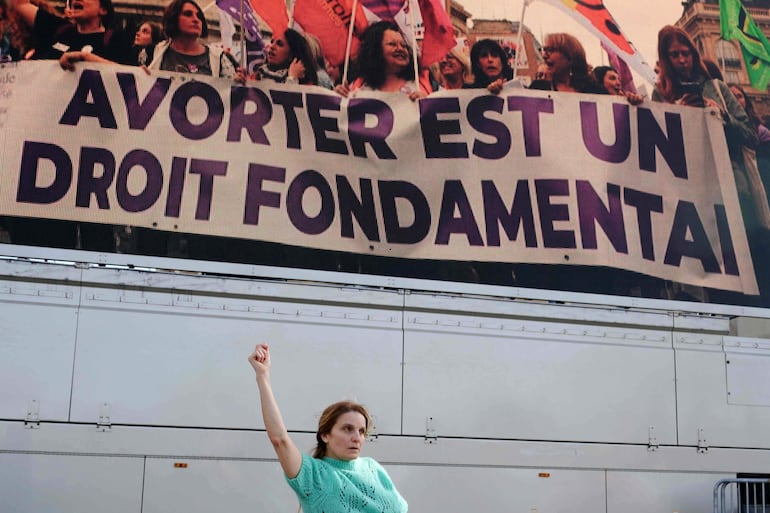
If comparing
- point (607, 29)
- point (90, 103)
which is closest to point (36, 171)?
point (90, 103)

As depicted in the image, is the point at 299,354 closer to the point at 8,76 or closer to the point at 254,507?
the point at 254,507

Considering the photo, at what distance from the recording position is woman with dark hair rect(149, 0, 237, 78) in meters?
6.59

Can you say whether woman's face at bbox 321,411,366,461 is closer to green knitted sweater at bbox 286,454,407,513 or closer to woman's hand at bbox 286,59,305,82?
green knitted sweater at bbox 286,454,407,513

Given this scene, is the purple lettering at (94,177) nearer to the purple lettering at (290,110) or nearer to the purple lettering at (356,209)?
the purple lettering at (290,110)

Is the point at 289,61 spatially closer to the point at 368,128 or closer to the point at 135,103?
the point at 368,128

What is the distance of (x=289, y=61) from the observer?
6863 millimetres

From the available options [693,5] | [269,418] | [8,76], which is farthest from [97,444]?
[693,5]

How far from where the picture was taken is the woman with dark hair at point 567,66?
7.55m

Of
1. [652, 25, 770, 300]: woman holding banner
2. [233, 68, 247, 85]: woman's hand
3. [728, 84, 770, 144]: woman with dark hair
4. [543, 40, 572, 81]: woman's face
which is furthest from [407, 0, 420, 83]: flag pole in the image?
[728, 84, 770, 144]: woman with dark hair

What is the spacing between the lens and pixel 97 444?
5.87 m

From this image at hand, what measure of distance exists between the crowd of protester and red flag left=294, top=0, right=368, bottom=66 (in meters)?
0.05

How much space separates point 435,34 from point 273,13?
1.10 meters

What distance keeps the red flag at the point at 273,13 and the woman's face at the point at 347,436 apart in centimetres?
390

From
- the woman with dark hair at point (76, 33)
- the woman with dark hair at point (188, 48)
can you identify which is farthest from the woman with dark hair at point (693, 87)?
the woman with dark hair at point (76, 33)
